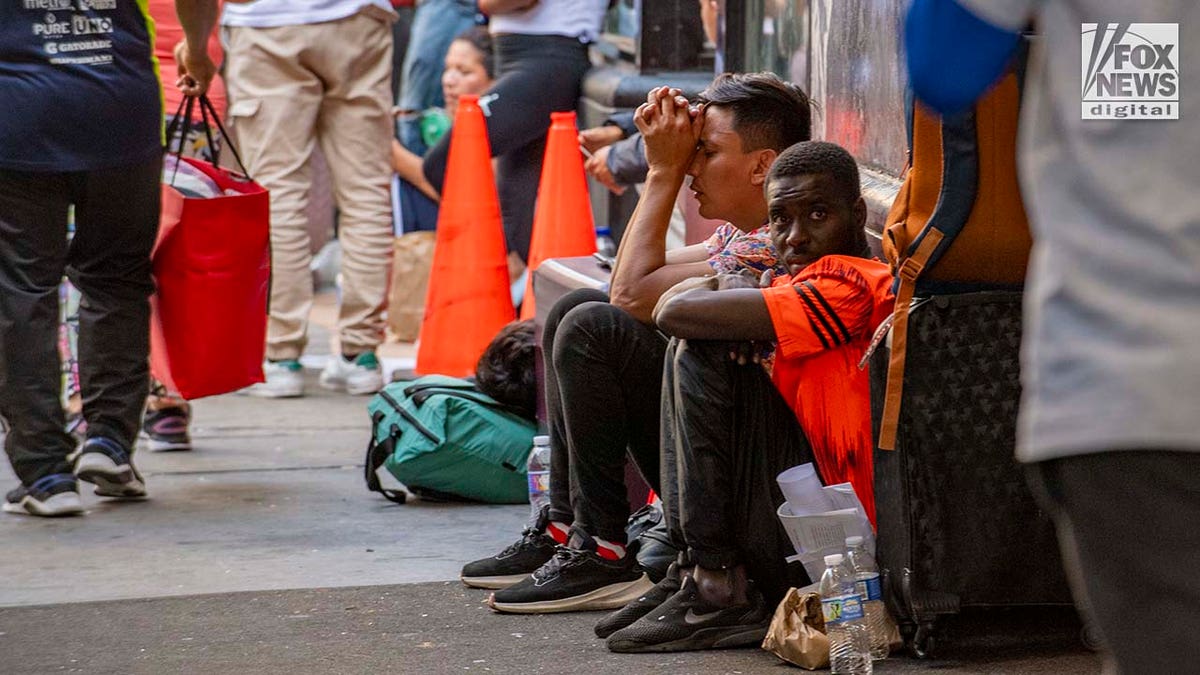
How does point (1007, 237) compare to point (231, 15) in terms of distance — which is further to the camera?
point (231, 15)

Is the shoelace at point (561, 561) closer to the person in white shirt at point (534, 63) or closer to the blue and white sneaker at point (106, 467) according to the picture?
the blue and white sneaker at point (106, 467)

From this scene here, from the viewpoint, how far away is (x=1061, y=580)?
3.30 m

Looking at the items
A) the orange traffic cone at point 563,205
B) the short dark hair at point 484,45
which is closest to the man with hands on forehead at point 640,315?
the orange traffic cone at point 563,205

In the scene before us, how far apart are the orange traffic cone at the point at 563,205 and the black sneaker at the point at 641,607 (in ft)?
8.45

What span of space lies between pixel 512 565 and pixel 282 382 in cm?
309

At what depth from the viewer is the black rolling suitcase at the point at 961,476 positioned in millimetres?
3230

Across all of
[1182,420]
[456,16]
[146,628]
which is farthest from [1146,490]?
[456,16]

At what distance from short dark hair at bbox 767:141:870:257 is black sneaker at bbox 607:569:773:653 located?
0.77m

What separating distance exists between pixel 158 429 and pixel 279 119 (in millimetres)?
1409

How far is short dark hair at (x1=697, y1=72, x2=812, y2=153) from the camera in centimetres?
373

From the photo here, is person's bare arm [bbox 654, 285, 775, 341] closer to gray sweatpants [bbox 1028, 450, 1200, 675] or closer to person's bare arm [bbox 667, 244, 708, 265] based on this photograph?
person's bare arm [bbox 667, 244, 708, 265]

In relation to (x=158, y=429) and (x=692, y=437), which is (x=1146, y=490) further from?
(x=158, y=429)

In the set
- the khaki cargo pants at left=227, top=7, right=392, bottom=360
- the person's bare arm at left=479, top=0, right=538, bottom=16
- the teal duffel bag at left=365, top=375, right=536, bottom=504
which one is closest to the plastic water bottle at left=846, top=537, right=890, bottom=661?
the teal duffel bag at left=365, top=375, right=536, bottom=504

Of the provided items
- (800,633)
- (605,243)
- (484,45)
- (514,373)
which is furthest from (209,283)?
(484,45)
